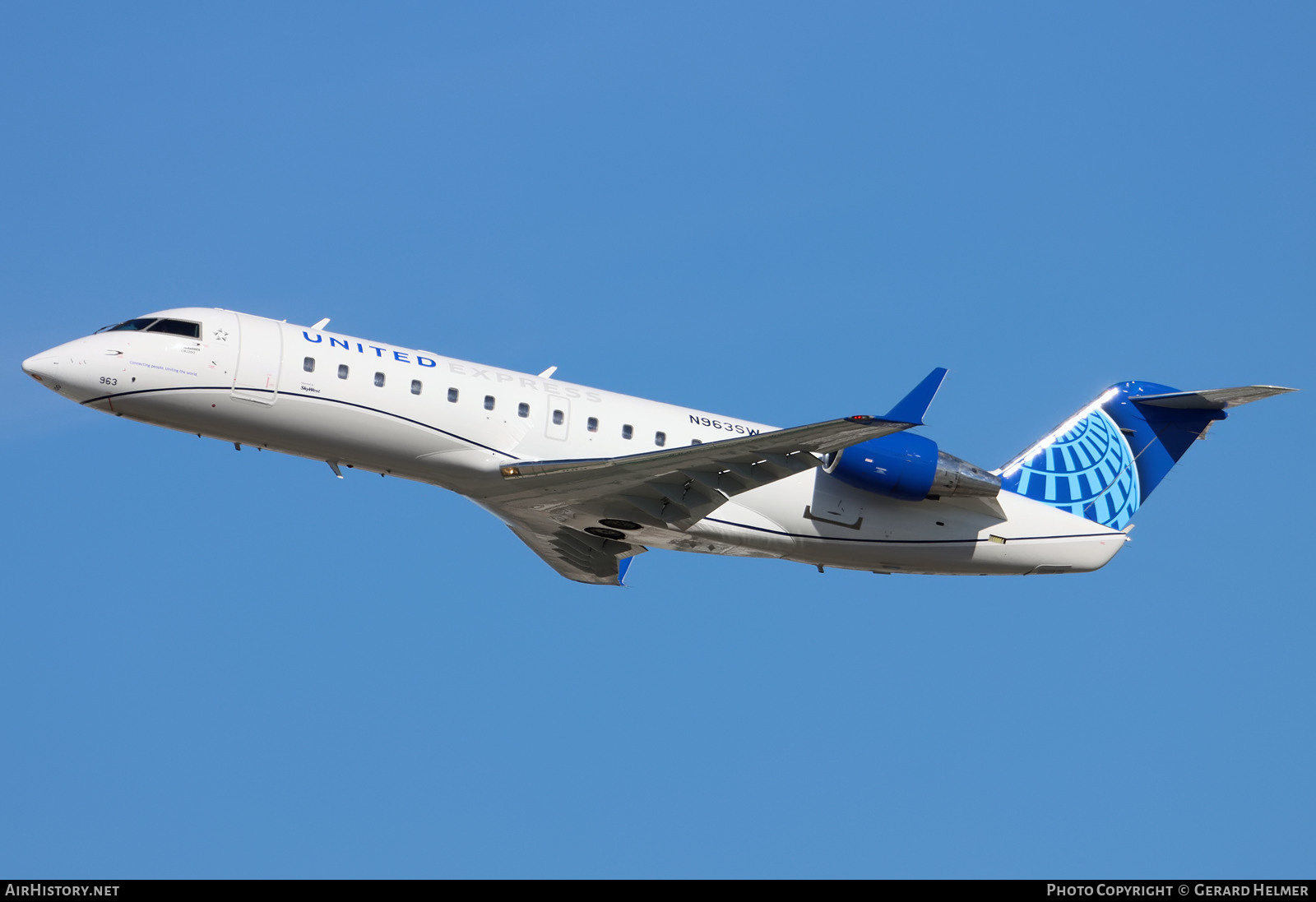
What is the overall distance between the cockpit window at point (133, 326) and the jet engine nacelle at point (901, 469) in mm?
11010

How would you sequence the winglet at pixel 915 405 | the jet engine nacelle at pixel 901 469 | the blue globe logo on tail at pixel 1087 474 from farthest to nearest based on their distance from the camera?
1. the blue globe logo on tail at pixel 1087 474
2. the jet engine nacelle at pixel 901 469
3. the winglet at pixel 915 405

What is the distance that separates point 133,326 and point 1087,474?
665 inches

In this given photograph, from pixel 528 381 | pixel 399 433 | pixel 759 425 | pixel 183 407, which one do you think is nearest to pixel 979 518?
pixel 759 425

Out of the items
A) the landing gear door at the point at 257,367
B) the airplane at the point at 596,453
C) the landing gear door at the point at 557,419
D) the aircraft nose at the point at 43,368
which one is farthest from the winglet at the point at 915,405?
the aircraft nose at the point at 43,368

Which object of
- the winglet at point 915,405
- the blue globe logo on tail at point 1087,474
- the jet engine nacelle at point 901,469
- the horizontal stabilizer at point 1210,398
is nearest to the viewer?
the winglet at point 915,405

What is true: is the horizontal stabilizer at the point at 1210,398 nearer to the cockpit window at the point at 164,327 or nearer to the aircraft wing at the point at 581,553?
the aircraft wing at the point at 581,553

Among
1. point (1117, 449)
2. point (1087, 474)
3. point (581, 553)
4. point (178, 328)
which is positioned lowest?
point (581, 553)

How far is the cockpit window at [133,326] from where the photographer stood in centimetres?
2117

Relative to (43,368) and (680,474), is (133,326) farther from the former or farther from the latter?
(680,474)

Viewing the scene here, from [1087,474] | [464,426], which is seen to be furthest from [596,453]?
[1087,474]

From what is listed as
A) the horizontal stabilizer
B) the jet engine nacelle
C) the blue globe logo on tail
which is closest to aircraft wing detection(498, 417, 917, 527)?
the jet engine nacelle

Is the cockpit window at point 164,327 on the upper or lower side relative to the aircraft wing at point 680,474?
upper

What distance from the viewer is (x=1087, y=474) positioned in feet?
86.0

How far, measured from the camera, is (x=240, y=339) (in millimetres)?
21094
